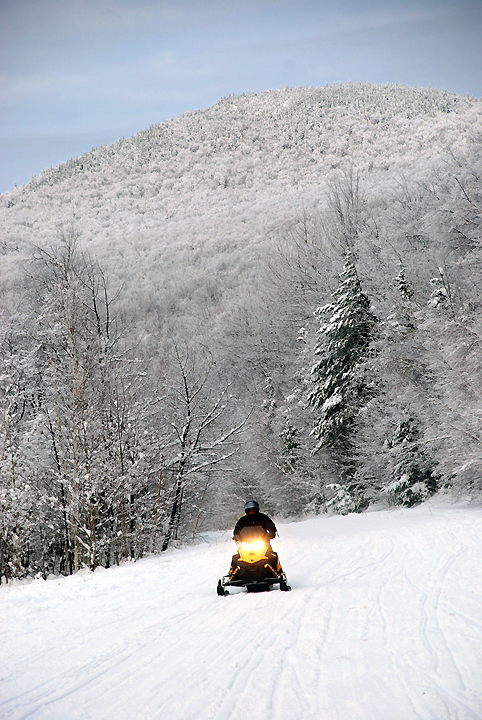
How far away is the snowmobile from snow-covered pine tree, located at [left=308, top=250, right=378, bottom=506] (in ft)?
49.0

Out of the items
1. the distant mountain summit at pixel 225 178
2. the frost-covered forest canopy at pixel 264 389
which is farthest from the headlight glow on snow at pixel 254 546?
the distant mountain summit at pixel 225 178

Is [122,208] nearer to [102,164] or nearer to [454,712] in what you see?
[102,164]

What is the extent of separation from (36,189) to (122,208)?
4227 cm

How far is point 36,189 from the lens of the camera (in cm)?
16588

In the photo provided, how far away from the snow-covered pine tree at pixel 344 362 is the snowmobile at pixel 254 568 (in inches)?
587

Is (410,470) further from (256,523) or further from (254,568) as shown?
(254,568)

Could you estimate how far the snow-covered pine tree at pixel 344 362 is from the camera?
71.8 feet

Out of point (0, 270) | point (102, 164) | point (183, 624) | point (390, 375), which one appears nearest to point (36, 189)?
point (102, 164)

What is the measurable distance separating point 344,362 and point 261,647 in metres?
18.9

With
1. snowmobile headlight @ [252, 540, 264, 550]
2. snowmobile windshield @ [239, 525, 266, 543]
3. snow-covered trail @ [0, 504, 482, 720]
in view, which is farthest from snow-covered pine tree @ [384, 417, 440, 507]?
snowmobile headlight @ [252, 540, 264, 550]

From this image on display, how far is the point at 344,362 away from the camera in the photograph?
74.2ft

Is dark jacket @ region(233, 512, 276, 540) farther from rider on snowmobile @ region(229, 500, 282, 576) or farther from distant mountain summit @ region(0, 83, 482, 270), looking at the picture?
distant mountain summit @ region(0, 83, 482, 270)

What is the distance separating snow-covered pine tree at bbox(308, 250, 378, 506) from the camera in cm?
2188

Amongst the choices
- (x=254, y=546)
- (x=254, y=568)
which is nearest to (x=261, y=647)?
(x=254, y=568)
